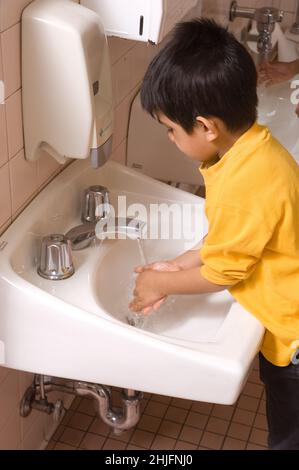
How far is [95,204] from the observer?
1.33 metres

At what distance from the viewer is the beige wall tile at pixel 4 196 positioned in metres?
1.12

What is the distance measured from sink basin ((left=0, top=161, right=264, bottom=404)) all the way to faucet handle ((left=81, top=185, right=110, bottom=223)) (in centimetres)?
2

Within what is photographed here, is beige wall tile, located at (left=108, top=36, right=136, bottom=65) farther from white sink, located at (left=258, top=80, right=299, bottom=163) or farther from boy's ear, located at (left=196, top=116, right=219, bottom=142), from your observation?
white sink, located at (left=258, top=80, right=299, bottom=163)

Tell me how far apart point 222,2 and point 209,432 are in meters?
1.10

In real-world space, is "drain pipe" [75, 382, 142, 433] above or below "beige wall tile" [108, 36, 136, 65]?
below

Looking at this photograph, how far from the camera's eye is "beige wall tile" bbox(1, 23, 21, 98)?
103cm

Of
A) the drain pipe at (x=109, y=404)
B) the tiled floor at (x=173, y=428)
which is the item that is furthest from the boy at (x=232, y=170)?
the tiled floor at (x=173, y=428)

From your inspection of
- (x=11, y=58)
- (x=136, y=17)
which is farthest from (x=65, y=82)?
(x=136, y=17)

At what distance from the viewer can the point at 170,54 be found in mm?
1043

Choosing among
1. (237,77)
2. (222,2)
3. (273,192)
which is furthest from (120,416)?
(222,2)

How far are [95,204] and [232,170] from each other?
344mm

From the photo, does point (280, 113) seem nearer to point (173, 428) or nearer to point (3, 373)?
point (173, 428)

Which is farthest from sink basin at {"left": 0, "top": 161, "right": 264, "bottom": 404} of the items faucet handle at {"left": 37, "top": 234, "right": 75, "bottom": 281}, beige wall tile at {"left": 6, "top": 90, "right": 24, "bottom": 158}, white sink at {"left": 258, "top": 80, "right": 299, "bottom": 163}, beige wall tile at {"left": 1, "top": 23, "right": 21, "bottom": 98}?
white sink at {"left": 258, "top": 80, "right": 299, "bottom": 163}
